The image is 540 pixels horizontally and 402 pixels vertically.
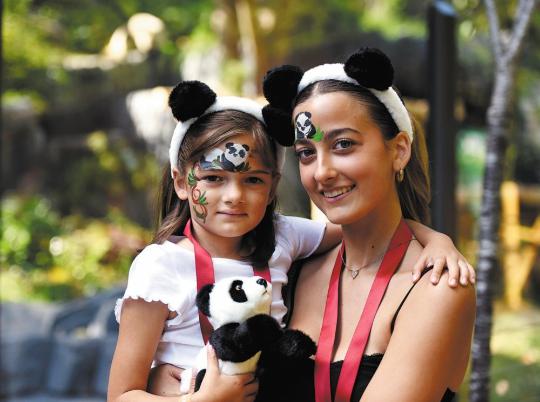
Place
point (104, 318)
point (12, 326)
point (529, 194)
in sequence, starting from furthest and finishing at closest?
point (529, 194) < point (12, 326) < point (104, 318)

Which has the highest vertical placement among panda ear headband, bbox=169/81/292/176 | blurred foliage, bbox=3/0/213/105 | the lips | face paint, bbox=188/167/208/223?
blurred foliage, bbox=3/0/213/105

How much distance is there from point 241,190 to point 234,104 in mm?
242

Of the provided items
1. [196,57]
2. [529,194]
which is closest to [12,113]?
[196,57]

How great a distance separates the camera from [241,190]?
210cm

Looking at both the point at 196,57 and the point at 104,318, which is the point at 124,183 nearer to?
the point at 196,57

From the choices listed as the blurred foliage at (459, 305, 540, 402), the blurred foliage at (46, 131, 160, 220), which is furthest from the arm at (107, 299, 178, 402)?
the blurred foliage at (46, 131, 160, 220)

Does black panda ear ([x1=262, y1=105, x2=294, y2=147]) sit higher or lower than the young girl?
higher

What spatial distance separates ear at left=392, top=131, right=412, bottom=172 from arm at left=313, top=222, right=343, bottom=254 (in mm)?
446

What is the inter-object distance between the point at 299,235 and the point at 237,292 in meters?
0.51

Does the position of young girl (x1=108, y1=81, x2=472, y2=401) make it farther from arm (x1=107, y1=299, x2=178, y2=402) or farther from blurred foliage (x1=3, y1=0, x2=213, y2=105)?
blurred foliage (x1=3, y1=0, x2=213, y2=105)

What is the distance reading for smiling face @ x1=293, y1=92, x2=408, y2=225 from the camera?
6.26ft

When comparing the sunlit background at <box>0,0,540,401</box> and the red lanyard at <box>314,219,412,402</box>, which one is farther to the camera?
the sunlit background at <box>0,0,540,401</box>

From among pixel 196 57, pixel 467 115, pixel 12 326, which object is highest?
pixel 196 57

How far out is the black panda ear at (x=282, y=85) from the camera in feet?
6.80
